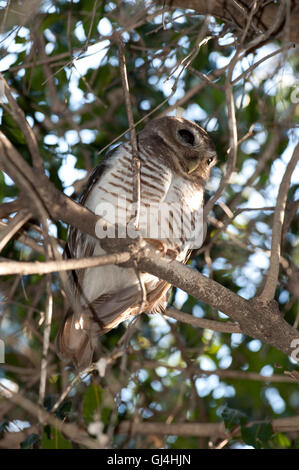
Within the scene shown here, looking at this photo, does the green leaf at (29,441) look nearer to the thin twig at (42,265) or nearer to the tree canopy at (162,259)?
the tree canopy at (162,259)

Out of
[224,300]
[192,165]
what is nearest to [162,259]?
[224,300]

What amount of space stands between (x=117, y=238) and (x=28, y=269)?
65 centimetres

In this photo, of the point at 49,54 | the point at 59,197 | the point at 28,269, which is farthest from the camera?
the point at 49,54

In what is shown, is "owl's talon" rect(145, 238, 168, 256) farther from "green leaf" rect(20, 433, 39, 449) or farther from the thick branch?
"green leaf" rect(20, 433, 39, 449)

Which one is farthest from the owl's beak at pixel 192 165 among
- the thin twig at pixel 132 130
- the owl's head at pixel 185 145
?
the thin twig at pixel 132 130

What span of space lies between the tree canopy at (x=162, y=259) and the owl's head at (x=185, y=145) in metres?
0.12

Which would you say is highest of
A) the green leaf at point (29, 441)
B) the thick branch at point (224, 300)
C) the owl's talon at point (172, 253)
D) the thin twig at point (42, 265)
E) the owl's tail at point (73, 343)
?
the owl's talon at point (172, 253)

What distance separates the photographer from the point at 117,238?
70.8 inches

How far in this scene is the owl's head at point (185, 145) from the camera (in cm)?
279

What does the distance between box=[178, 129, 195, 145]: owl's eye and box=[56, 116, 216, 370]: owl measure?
2 cm

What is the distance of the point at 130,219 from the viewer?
2307 millimetres

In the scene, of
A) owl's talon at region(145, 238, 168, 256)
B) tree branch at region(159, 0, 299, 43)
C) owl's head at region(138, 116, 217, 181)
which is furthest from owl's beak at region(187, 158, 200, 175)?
tree branch at region(159, 0, 299, 43)
